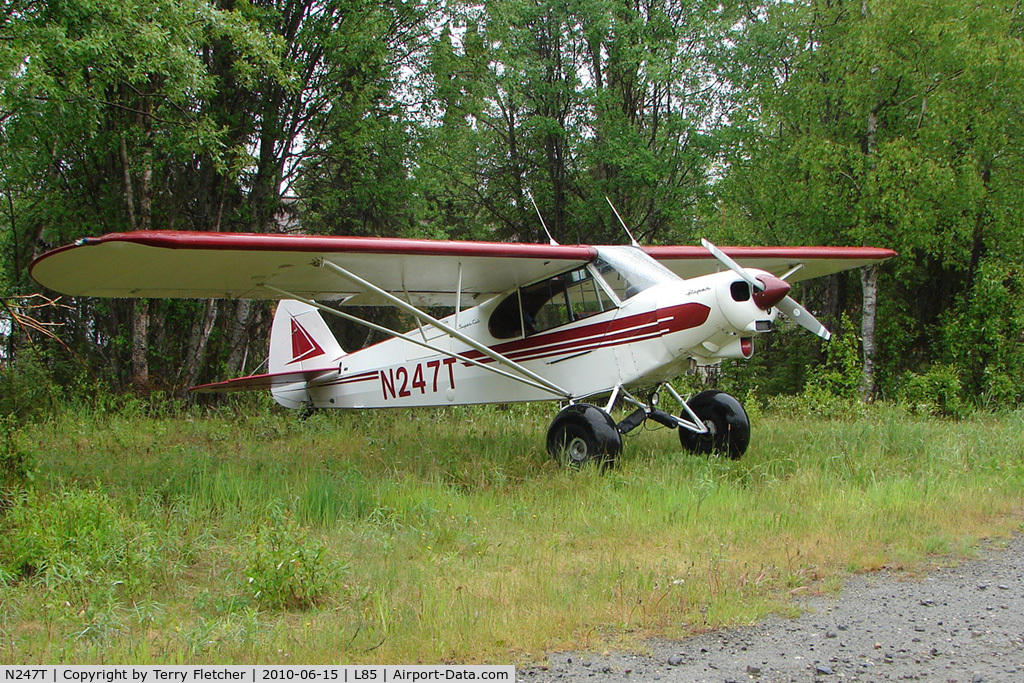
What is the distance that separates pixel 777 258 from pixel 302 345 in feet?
22.3

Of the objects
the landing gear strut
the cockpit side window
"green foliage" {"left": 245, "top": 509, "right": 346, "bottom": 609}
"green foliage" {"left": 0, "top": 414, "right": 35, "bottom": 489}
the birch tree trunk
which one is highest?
the cockpit side window

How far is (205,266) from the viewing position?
7.50 meters

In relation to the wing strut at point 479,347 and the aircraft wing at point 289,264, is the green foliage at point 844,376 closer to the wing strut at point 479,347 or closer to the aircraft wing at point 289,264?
the aircraft wing at point 289,264

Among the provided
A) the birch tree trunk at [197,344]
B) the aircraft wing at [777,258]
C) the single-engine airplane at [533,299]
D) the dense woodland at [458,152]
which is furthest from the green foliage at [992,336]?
the birch tree trunk at [197,344]

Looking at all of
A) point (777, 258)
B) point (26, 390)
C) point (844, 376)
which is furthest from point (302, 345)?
point (844, 376)

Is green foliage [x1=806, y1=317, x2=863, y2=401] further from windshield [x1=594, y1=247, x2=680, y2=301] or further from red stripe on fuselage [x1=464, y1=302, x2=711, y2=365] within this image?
red stripe on fuselage [x1=464, y1=302, x2=711, y2=365]

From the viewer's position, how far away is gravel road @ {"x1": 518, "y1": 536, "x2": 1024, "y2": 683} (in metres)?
3.50

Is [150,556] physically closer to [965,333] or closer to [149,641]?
[149,641]

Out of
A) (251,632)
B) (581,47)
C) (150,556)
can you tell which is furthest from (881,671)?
(581,47)

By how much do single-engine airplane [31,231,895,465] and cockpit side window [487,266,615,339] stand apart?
0.01 m

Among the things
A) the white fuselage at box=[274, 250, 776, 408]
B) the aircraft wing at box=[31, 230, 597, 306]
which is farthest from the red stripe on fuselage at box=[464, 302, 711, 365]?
the aircraft wing at box=[31, 230, 597, 306]

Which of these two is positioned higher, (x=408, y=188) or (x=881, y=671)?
(x=408, y=188)

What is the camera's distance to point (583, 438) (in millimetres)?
7711

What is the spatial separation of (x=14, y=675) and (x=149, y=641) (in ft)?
1.80
